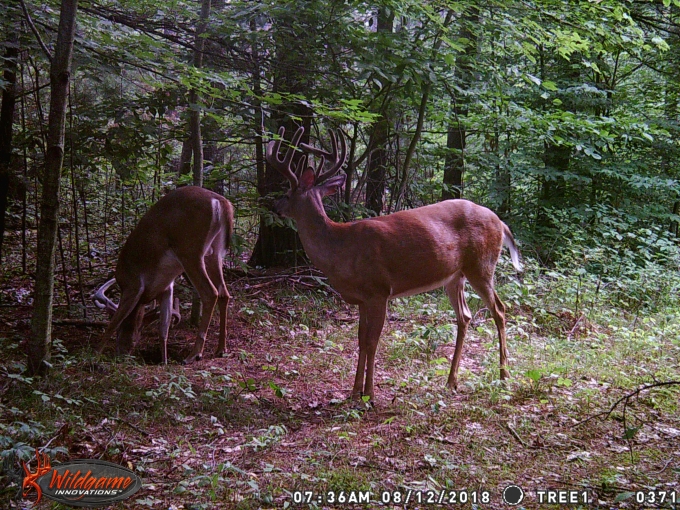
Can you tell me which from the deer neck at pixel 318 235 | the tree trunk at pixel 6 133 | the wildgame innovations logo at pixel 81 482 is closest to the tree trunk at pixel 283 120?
the deer neck at pixel 318 235

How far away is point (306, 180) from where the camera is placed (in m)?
5.83

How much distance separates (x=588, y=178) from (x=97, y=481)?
407 inches

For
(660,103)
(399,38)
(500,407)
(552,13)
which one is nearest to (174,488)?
(500,407)

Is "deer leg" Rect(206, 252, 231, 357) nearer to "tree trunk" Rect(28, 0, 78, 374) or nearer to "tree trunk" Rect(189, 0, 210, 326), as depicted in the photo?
"tree trunk" Rect(189, 0, 210, 326)

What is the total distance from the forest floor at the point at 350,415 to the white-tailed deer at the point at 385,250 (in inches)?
22.9

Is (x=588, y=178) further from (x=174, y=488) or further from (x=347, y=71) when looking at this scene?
(x=174, y=488)

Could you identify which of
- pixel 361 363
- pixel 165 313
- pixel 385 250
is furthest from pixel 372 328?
pixel 165 313

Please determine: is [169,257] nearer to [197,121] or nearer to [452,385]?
[197,121]

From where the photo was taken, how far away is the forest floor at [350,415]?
339cm

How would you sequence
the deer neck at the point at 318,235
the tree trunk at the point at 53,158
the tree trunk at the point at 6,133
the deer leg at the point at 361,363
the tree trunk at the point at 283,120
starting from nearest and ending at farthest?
the tree trunk at the point at 53,158 < the deer leg at the point at 361,363 < the deer neck at the point at 318,235 < the tree trunk at the point at 6,133 < the tree trunk at the point at 283,120

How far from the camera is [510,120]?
893cm

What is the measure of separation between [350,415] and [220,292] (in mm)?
2718

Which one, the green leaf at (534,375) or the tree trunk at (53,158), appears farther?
the green leaf at (534,375)

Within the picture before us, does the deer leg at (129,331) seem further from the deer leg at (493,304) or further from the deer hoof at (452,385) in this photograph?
the deer leg at (493,304)
